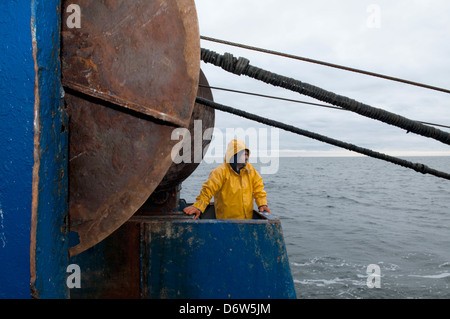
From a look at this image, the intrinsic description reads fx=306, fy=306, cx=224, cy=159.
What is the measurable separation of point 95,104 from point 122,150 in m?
0.31

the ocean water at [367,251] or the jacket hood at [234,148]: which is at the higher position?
the jacket hood at [234,148]

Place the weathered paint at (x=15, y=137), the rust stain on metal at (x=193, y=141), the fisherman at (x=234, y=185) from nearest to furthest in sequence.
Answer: the weathered paint at (x=15, y=137), the rust stain on metal at (x=193, y=141), the fisherman at (x=234, y=185)

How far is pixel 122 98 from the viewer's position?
1791 millimetres

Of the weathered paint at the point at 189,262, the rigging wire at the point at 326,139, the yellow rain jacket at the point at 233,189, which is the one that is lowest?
the weathered paint at the point at 189,262

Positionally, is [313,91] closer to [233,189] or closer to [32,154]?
[32,154]

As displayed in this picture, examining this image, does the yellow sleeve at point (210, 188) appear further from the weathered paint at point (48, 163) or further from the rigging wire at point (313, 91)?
the weathered paint at point (48, 163)

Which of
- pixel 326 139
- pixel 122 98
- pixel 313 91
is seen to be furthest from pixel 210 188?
pixel 122 98

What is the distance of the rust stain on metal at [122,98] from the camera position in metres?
1.75

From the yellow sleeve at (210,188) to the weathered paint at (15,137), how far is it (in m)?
2.26

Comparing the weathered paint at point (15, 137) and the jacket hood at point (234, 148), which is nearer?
the weathered paint at point (15, 137)

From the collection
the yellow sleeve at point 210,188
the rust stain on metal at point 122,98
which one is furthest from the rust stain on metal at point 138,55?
the yellow sleeve at point 210,188

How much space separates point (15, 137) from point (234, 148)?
286cm

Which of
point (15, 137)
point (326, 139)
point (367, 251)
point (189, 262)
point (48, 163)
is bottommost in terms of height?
point (367, 251)

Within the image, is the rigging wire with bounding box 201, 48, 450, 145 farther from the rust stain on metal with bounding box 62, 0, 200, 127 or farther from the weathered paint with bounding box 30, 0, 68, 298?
the weathered paint with bounding box 30, 0, 68, 298
